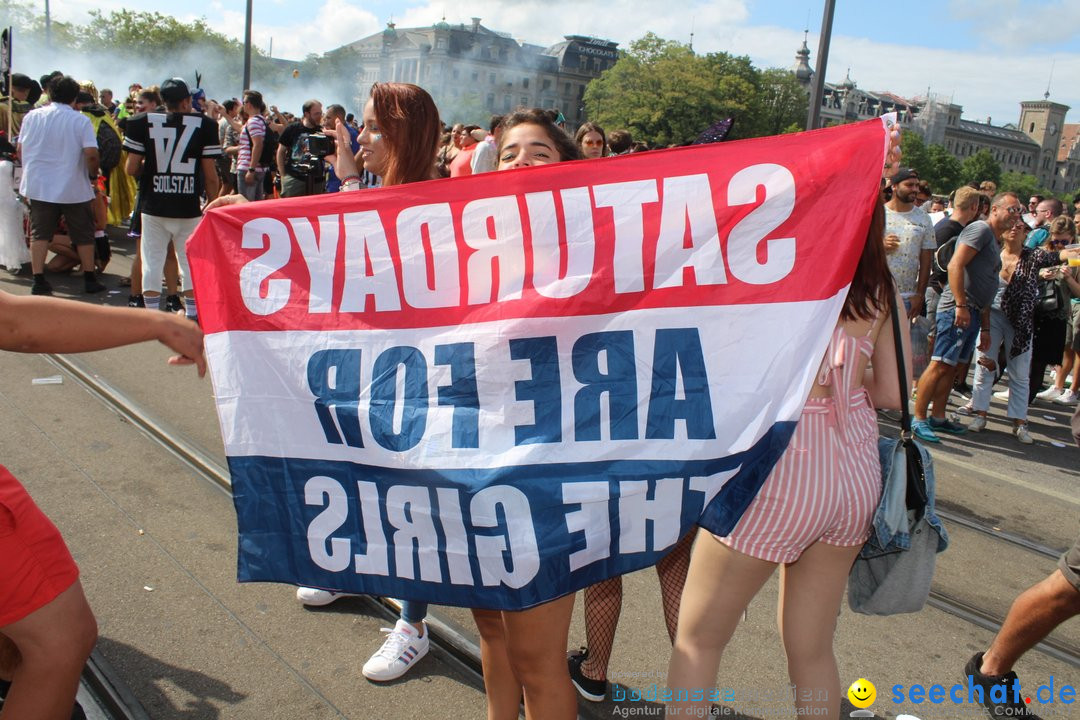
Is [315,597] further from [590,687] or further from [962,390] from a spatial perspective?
[962,390]

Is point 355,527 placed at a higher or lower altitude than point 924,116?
lower

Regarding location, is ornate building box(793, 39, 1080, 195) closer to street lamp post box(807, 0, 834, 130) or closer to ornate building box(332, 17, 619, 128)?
ornate building box(332, 17, 619, 128)

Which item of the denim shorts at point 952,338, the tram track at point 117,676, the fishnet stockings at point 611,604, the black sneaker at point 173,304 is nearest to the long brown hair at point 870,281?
the fishnet stockings at point 611,604

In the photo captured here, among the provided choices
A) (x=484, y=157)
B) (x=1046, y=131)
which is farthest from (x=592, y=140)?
(x=1046, y=131)

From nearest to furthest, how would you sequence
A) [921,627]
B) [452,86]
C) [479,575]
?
[479,575] < [921,627] < [452,86]

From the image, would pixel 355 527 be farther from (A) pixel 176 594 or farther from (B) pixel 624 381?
(A) pixel 176 594

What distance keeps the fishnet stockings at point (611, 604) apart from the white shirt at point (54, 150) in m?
7.71

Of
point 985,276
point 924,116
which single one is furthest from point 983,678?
point 924,116

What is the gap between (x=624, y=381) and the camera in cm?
211

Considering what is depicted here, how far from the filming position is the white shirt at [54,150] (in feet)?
26.6

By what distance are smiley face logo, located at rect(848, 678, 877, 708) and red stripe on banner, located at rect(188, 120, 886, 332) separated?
1.62 meters

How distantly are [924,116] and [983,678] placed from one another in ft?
520

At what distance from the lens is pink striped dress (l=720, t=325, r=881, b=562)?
6.87 ft

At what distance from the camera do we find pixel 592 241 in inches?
85.9
